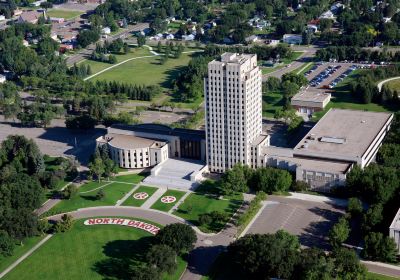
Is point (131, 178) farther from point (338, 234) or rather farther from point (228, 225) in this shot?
point (338, 234)

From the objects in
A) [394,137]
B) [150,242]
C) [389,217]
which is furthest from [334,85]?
[150,242]

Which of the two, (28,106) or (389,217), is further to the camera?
(28,106)

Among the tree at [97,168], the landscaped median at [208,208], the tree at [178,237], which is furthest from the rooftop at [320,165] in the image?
the tree at [97,168]

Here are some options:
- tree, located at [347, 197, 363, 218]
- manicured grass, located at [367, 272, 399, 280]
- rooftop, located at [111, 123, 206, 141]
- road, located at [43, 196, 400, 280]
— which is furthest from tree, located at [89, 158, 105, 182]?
manicured grass, located at [367, 272, 399, 280]

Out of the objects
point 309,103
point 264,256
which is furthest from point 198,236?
point 309,103

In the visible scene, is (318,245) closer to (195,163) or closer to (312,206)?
(312,206)
